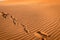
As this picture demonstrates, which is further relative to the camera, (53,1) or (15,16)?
(53,1)

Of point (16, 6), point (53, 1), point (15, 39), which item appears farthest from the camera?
point (53, 1)

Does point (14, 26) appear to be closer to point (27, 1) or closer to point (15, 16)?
point (15, 16)

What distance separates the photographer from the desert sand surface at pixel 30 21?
0.50 metres

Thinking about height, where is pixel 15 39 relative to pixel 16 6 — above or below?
below

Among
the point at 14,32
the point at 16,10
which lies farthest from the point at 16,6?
the point at 14,32

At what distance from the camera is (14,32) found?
0.50 metres

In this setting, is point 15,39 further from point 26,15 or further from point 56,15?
point 56,15

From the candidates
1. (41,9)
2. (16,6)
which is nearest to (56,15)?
(41,9)

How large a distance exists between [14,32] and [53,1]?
0.29 metres

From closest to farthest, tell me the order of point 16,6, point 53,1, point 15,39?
1. point 15,39
2. point 16,6
3. point 53,1

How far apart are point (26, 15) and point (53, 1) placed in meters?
0.19

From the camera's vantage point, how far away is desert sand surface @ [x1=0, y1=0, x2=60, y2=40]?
50 cm

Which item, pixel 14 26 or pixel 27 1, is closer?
pixel 14 26

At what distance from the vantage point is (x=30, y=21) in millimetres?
560
